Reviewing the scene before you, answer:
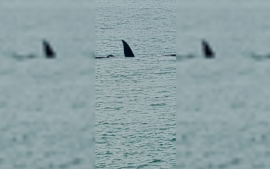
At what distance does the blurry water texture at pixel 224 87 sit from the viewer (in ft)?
8.00

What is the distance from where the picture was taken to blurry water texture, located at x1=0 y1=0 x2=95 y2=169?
229 cm

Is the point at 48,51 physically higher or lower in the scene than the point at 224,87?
higher

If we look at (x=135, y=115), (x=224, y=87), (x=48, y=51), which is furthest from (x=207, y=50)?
(x=135, y=115)

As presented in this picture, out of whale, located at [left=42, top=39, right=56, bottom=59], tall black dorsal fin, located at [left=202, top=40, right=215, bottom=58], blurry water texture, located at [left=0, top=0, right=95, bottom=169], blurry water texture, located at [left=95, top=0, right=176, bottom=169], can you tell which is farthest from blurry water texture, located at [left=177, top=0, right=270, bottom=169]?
blurry water texture, located at [left=95, top=0, right=176, bottom=169]

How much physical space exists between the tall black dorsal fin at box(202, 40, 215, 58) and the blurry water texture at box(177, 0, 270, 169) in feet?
0.16

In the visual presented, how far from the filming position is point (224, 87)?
11.3ft

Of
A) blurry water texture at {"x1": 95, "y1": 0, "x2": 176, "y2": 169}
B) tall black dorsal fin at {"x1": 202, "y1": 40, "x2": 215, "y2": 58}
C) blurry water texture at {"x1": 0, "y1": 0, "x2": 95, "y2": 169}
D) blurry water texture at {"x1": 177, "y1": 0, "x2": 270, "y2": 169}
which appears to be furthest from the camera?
blurry water texture at {"x1": 95, "y1": 0, "x2": 176, "y2": 169}

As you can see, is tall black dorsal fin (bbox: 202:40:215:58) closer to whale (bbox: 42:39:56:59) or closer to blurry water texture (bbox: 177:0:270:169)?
blurry water texture (bbox: 177:0:270:169)

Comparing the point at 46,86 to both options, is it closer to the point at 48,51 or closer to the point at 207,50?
the point at 48,51

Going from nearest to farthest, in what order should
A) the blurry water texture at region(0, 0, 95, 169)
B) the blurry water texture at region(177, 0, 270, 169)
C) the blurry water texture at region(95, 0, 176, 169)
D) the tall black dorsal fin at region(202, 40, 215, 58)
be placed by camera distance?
the blurry water texture at region(0, 0, 95, 169)
the blurry water texture at region(177, 0, 270, 169)
the tall black dorsal fin at region(202, 40, 215, 58)
the blurry water texture at region(95, 0, 176, 169)

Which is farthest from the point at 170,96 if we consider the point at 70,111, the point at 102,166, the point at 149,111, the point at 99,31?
the point at 99,31

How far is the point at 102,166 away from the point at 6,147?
1285mm

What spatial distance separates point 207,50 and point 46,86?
1.08m

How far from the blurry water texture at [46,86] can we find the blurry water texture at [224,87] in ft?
1.72
